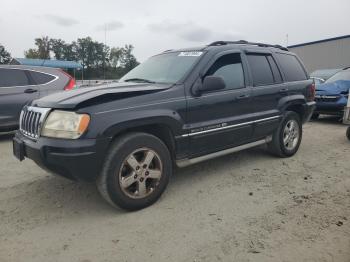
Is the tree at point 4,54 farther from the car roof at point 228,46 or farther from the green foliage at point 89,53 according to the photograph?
the car roof at point 228,46

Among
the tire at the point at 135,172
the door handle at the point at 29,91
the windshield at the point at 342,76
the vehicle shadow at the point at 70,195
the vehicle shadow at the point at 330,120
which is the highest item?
the windshield at the point at 342,76

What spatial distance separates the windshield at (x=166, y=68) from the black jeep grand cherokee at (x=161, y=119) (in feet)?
0.07

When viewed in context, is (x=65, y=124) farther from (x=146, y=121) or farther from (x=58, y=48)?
(x=58, y=48)

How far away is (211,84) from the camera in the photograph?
13.1ft

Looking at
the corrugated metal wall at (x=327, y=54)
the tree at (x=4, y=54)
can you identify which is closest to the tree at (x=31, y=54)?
the tree at (x=4, y=54)

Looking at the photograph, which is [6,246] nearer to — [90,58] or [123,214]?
[123,214]

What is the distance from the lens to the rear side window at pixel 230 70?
4387 mm

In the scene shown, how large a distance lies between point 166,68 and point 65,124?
1.76 metres

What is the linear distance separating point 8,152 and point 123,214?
3.71m

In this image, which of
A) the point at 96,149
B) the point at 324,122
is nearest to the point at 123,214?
the point at 96,149

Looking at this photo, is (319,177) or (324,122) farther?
(324,122)

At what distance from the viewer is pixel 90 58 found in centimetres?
7844

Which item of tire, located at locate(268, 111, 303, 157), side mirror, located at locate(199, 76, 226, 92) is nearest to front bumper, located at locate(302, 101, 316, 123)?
tire, located at locate(268, 111, 303, 157)

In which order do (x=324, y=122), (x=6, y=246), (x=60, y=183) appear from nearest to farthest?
(x=6, y=246) → (x=60, y=183) → (x=324, y=122)
